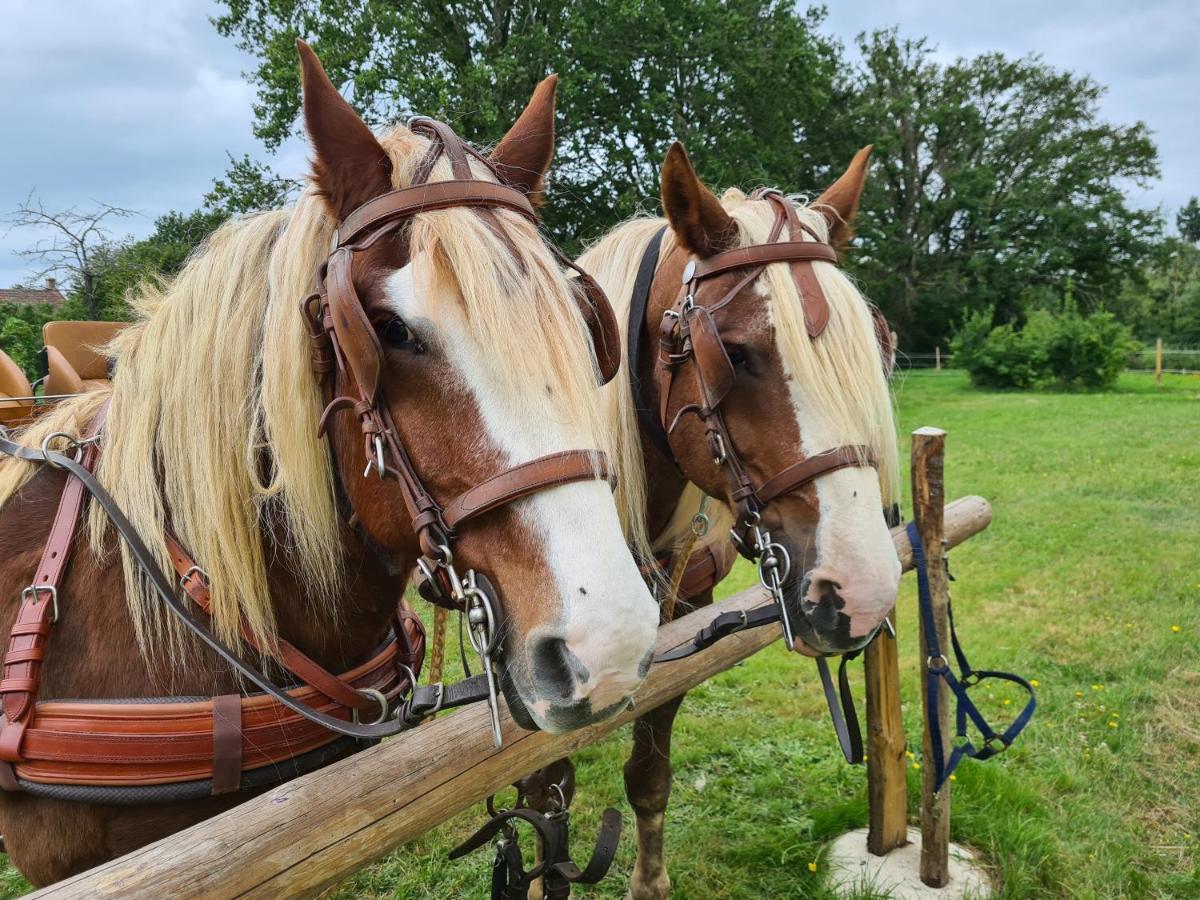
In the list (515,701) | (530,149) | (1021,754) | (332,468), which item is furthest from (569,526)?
(1021,754)

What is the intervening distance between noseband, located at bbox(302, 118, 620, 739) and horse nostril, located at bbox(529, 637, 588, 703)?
0.08 metres

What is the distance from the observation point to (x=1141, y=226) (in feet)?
98.6

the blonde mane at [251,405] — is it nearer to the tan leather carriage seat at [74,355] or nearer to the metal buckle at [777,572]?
the metal buckle at [777,572]

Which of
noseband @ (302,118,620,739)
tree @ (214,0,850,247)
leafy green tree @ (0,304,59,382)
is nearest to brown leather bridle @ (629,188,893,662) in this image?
noseband @ (302,118,620,739)

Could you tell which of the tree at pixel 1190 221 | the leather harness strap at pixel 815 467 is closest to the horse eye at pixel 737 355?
the leather harness strap at pixel 815 467

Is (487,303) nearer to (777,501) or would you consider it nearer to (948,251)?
(777,501)

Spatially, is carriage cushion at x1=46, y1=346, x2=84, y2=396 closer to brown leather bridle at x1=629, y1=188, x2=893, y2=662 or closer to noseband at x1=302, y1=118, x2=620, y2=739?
noseband at x1=302, y1=118, x2=620, y2=739

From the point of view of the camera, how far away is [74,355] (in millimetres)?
2686

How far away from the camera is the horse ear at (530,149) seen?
1.63m

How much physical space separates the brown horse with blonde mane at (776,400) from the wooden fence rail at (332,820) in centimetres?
73

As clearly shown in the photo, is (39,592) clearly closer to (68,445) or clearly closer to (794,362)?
(68,445)

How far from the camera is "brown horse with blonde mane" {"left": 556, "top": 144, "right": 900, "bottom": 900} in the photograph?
191 cm

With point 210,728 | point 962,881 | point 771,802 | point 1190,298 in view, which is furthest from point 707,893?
point 1190,298

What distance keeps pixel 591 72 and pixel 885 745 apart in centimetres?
1585
